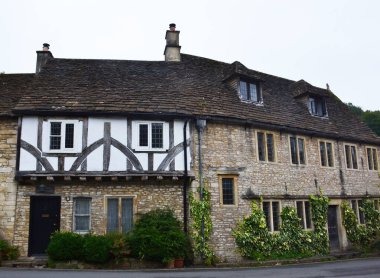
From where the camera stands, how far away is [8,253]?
42.9 ft

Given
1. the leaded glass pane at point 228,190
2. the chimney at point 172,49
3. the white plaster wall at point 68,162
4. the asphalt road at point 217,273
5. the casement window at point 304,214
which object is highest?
the chimney at point 172,49

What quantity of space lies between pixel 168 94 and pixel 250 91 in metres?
4.84

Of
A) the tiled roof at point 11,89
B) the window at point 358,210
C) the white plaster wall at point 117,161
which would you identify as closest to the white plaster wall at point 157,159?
the white plaster wall at point 117,161

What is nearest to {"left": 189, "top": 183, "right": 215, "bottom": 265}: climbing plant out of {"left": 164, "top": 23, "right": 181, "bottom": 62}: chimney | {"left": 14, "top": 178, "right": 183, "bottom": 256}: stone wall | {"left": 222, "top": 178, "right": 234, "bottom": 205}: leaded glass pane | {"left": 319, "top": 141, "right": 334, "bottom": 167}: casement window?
{"left": 14, "top": 178, "right": 183, "bottom": 256}: stone wall

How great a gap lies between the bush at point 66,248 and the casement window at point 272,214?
27.7 ft

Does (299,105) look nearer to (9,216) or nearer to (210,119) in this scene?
(210,119)

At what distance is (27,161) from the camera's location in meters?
14.1

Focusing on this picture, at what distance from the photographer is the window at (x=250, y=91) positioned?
18.5m

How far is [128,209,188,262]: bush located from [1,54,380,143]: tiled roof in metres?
4.73

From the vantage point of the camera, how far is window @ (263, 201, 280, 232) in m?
16.3

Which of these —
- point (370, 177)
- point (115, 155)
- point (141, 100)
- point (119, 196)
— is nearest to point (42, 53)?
point (141, 100)

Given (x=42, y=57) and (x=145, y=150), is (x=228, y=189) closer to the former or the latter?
(x=145, y=150)

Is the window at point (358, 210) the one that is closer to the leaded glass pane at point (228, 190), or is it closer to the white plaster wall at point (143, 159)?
the leaded glass pane at point (228, 190)

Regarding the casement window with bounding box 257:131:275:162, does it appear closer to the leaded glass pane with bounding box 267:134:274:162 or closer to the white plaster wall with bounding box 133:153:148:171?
the leaded glass pane with bounding box 267:134:274:162
